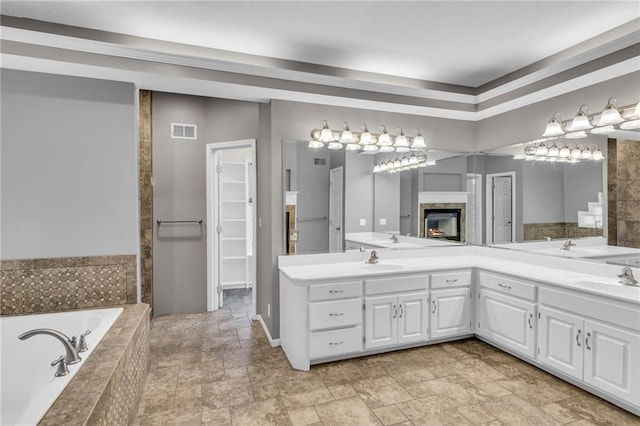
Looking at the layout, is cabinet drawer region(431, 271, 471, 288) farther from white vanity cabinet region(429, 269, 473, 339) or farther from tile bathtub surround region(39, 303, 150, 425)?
tile bathtub surround region(39, 303, 150, 425)

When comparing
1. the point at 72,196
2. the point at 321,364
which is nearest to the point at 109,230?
the point at 72,196

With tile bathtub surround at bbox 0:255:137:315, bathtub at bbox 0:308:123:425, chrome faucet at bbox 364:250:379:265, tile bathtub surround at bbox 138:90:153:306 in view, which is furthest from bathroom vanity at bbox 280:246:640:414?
tile bathtub surround at bbox 138:90:153:306

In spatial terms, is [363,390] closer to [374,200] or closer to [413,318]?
[413,318]

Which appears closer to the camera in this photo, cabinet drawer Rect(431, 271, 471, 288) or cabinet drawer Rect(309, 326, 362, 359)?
cabinet drawer Rect(309, 326, 362, 359)

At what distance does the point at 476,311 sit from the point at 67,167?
151 inches

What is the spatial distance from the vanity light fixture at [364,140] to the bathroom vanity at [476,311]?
3.69 ft

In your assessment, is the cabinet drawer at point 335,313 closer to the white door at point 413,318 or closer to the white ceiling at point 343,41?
the white door at point 413,318

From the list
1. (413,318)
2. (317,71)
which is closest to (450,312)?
(413,318)

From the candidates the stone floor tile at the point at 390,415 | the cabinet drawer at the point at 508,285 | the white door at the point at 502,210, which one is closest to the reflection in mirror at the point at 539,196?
the white door at the point at 502,210

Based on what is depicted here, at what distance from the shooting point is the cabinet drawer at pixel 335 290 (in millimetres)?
2848

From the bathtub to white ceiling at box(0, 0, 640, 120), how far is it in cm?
183

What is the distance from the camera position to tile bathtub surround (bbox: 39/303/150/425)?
142 cm

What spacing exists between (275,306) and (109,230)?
5.24ft

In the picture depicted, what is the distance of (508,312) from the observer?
305 centimetres
